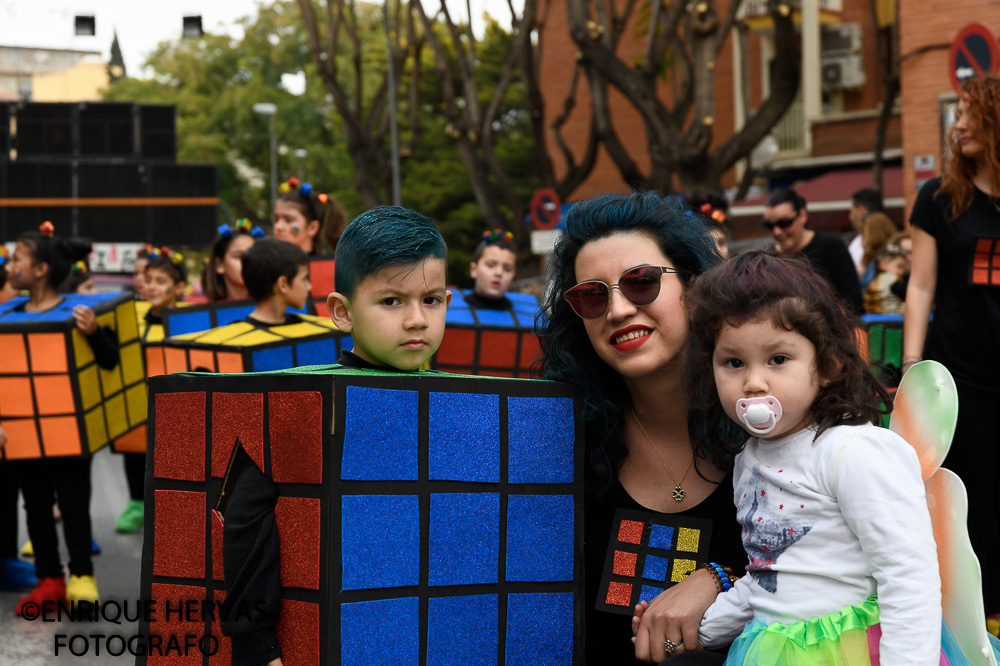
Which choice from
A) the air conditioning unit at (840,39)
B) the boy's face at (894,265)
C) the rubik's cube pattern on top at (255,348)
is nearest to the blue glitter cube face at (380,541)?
the rubik's cube pattern on top at (255,348)

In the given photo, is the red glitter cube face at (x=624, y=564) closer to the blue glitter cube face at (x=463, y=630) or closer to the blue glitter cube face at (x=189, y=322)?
the blue glitter cube face at (x=463, y=630)

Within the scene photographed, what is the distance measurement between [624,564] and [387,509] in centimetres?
68

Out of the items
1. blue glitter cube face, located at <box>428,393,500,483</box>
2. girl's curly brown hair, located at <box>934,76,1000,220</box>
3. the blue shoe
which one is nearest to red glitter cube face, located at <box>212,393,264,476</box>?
blue glitter cube face, located at <box>428,393,500,483</box>

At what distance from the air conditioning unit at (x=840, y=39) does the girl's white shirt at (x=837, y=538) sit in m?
25.8

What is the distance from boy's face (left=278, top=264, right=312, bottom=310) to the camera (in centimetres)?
553

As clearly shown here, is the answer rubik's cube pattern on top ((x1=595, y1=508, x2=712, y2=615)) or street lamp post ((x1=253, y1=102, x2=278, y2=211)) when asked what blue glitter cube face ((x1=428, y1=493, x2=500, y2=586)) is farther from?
street lamp post ((x1=253, y1=102, x2=278, y2=211))

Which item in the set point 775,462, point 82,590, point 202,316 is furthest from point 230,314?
point 775,462

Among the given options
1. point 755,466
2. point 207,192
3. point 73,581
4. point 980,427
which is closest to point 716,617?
point 755,466

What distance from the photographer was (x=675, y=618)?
2.38m

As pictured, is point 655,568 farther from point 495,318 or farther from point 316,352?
point 495,318

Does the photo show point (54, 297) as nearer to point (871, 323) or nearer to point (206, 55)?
point (871, 323)

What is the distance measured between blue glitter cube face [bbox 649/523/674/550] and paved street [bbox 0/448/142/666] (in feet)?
11.0

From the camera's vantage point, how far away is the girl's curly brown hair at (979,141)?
404cm

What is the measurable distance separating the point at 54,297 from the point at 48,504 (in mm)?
1101
